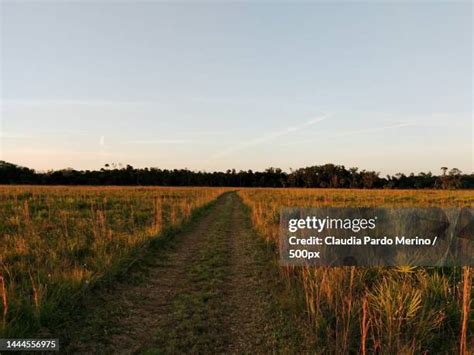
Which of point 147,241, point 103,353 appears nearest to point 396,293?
point 103,353

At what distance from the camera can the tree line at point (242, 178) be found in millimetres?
99375

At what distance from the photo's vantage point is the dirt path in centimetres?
402

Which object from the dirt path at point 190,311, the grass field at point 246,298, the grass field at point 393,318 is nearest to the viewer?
the grass field at point 393,318

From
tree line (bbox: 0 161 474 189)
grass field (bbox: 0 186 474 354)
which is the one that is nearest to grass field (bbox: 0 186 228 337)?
grass field (bbox: 0 186 474 354)

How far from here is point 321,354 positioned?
3650mm

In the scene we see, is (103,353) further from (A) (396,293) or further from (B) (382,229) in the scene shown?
(B) (382,229)

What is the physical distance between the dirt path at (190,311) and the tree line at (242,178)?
8623 centimetres

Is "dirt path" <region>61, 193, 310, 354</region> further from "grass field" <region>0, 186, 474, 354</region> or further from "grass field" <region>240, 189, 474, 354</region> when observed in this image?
"grass field" <region>240, 189, 474, 354</region>

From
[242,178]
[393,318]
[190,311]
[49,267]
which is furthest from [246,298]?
[242,178]

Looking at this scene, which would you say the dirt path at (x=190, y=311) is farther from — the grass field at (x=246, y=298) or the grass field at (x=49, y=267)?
the grass field at (x=49, y=267)

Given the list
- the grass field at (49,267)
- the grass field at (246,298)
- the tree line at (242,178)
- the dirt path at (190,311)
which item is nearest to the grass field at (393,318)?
the grass field at (246,298)

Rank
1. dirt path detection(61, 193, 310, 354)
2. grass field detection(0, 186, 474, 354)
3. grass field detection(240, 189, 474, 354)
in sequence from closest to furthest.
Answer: grass field detection(240, 189, 474, 354) → grass field detection(0, 186, 474, 354) → dirt path detection(61, 193, 310, 354)

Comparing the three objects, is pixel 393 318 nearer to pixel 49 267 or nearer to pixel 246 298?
pixel 246 298

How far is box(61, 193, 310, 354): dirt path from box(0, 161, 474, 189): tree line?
8623 centimetres
